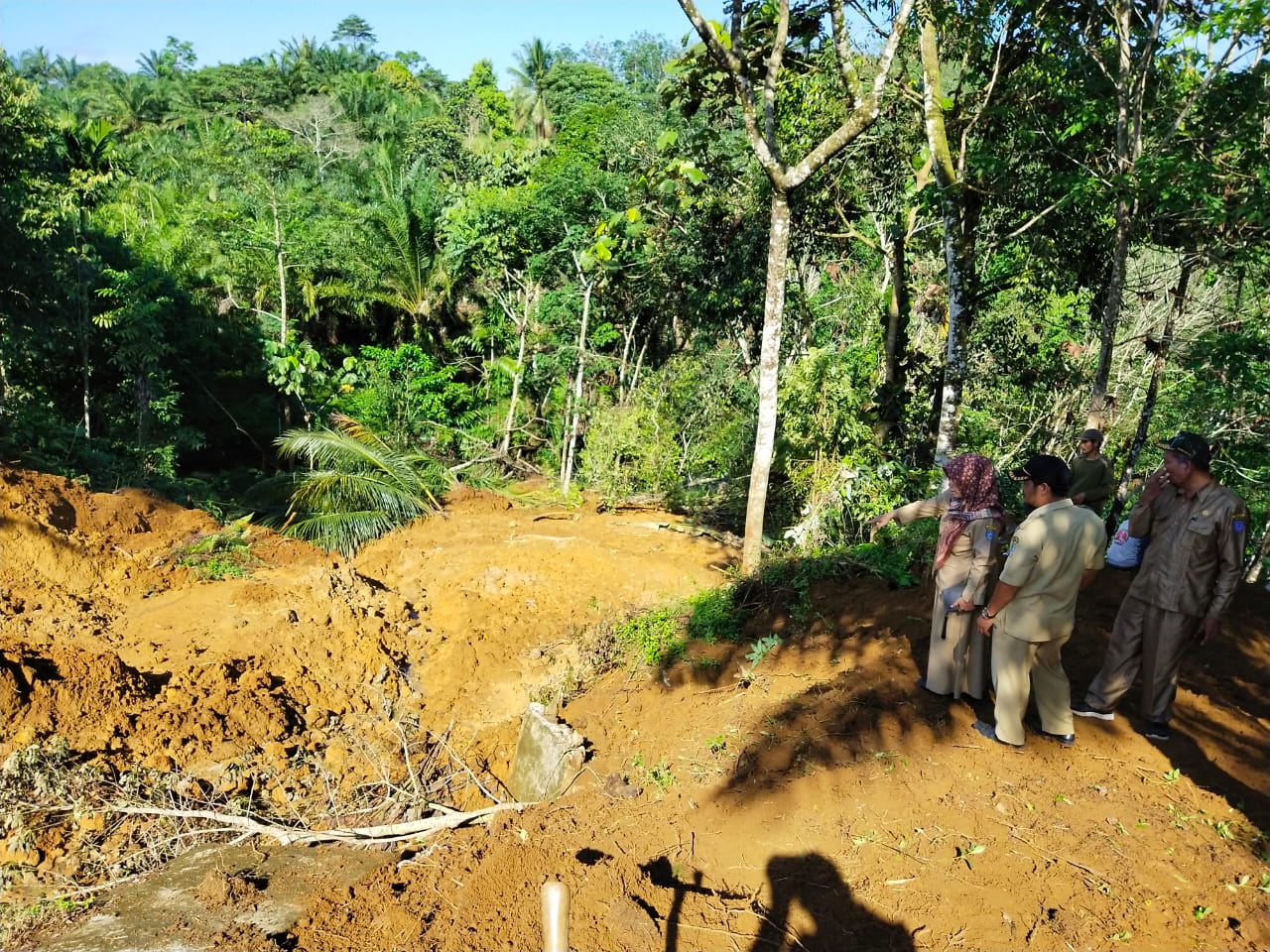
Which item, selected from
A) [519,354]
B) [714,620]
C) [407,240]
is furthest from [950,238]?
[407,240]

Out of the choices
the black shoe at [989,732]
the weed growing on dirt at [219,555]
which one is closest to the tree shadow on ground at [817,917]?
the black shoe at [989,732]

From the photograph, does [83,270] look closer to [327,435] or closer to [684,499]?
[327,435]

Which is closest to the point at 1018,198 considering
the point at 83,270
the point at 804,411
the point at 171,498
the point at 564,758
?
the point at 804,411

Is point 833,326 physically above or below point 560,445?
above

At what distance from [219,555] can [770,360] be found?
6.52 meters

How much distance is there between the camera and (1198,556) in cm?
396

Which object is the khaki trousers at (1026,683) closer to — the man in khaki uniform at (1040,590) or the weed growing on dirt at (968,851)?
the man in khaki uniform at (1040,590)

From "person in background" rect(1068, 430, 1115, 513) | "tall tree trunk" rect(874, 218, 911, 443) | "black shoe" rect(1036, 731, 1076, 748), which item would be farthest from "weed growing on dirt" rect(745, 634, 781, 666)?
"tall tree trunk" rect(874, 218, 911, 443)

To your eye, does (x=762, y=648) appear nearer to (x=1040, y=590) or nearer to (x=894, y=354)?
(x=1040, y=590)

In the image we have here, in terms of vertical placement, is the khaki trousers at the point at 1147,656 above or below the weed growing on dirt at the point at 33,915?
above

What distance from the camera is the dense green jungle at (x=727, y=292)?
6836mm

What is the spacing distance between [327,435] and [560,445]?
198 inches

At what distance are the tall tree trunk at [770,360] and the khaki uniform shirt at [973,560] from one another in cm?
229

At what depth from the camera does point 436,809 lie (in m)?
5.25
